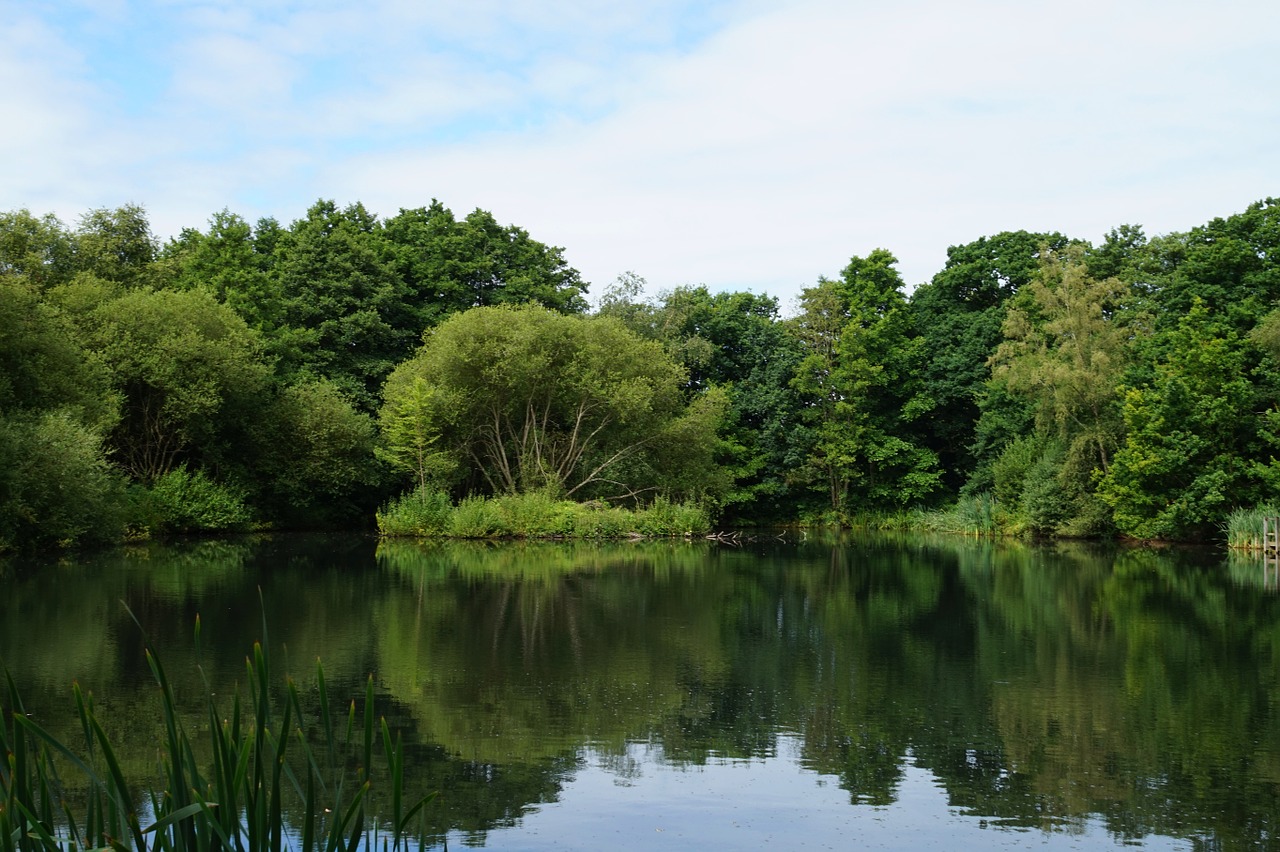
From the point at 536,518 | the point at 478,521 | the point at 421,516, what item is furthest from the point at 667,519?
the point at 421,516

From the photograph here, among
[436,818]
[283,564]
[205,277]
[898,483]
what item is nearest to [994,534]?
[898,483]

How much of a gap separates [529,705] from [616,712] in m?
0.88

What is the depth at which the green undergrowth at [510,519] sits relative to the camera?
38.9 m

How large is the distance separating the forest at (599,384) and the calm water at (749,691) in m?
13.0

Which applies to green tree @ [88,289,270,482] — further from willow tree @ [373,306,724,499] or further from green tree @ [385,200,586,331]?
green tree @ [385,200,586,331]

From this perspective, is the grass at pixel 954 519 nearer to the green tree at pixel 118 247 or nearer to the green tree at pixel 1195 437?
the green tree at pixel 1195 437

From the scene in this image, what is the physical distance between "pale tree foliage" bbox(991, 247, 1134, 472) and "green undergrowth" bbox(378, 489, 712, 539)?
15.2 metres

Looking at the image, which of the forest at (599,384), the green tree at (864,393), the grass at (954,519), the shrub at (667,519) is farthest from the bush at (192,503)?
the grass at (954,519)

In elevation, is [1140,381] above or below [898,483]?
above

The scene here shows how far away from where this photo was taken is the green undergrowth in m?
38.9

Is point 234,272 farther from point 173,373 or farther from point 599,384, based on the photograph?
point 599,384

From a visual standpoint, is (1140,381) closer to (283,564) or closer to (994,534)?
(994,534)

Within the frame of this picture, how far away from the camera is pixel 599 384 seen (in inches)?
1656

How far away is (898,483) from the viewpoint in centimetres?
5384
